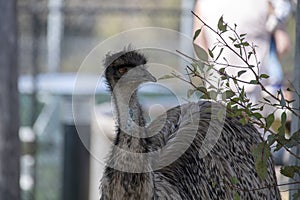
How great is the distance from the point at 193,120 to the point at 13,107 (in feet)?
8.04

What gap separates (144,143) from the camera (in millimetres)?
3689

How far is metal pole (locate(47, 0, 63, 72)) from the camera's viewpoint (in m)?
11.4

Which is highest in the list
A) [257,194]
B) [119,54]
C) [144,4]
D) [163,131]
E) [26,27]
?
[144,4]

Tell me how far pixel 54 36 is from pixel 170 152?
26.8 ft

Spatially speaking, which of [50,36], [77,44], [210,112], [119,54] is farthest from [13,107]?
[77,44]

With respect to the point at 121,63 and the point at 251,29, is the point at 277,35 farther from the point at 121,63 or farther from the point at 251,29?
the point at 121,63

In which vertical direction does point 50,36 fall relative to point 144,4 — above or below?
below

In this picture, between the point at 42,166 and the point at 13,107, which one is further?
the point at 42,166

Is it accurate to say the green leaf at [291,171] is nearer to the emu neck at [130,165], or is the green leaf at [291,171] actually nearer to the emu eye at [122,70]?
the emu neck at [130,165]

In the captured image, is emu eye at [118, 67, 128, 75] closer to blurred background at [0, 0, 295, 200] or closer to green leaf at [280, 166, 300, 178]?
green leaf at [280, 166, 300, 178]

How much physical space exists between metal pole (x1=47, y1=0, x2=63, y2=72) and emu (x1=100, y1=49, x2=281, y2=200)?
674 centimetres

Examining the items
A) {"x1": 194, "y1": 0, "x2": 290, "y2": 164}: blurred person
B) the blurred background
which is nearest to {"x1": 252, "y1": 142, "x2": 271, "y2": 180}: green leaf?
{"x1": 194, "y1": 0, "x2": 290, "y2": 164}: blurred person

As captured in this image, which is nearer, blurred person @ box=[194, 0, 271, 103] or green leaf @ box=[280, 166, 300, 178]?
green leaf @ box=[280, 166, 300, 178]

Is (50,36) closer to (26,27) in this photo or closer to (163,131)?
(26,27)
